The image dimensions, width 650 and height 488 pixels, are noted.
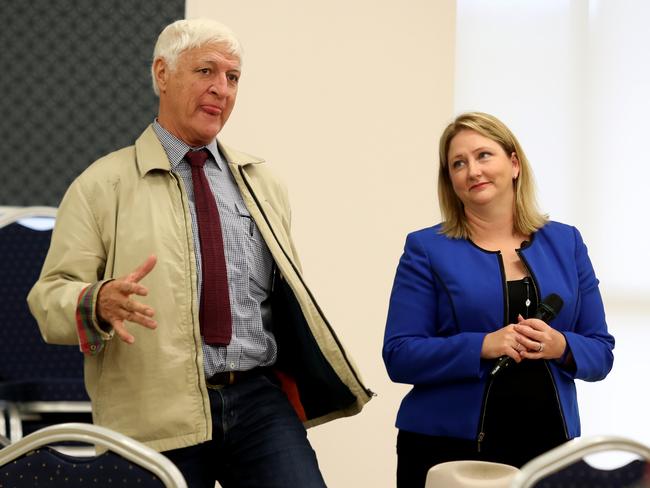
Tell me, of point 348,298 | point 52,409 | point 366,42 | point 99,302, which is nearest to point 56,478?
point 99,302

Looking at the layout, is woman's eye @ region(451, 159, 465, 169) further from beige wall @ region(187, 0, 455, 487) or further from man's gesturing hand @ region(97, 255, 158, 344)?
beige wall @ region(187, 0, 455, 487)

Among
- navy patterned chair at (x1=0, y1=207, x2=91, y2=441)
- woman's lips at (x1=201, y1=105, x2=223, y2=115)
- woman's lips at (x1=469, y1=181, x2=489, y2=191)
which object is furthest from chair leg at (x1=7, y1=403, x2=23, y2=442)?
woman's lips at (x1=469, y1=181, x2=489, y2=191)

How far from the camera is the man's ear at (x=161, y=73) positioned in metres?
2.32

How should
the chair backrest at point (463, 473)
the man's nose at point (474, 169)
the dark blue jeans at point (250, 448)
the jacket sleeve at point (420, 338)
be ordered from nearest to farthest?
the chair backrest at point (463, 473) < the dark blue jeans at point (250, 448) < the jacket sleeve at point (420, 338) < the man's nose at point (474, 169)

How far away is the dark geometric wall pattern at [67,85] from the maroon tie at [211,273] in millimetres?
1722

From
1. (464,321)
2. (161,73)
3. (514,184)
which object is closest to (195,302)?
(161,73)

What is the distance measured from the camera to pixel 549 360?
2367 mm

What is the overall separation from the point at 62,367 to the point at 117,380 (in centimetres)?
118

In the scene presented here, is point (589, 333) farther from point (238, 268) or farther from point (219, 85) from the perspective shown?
point (219, 85)

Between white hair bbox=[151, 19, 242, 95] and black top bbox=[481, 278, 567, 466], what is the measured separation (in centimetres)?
99

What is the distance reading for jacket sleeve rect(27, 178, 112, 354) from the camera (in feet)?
6.56

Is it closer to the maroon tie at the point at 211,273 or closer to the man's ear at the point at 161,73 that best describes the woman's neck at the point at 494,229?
the maroon tie at the point at 211,273

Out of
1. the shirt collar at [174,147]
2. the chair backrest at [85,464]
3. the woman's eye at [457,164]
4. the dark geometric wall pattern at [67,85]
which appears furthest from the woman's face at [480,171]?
the dark geometric wall pattern at [67,85]

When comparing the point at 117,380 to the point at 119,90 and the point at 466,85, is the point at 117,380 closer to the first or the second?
the point at 119,90
